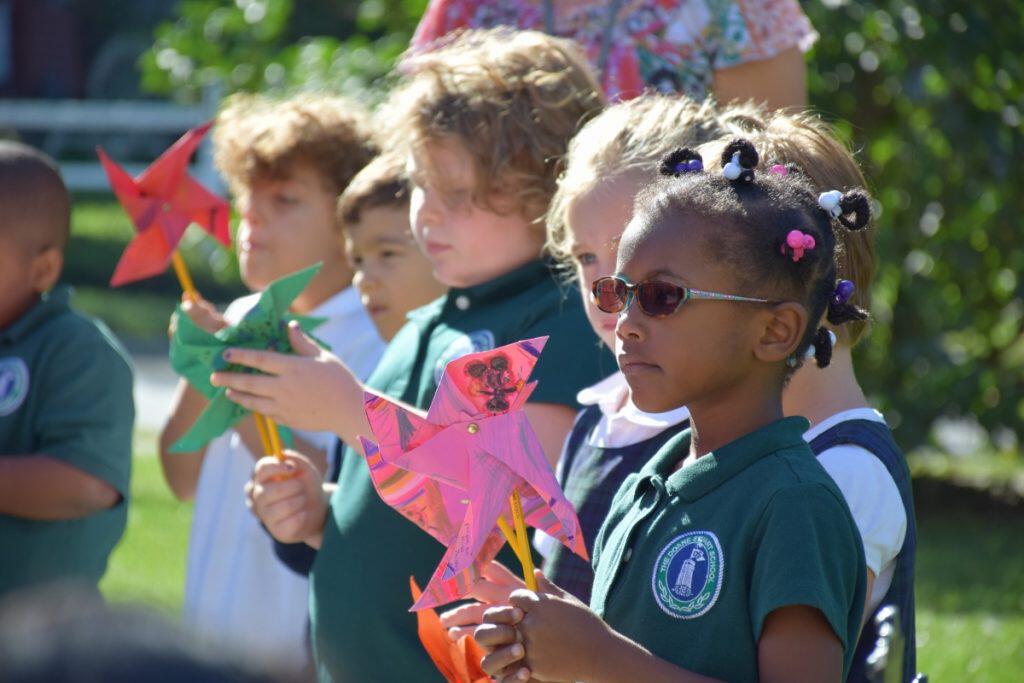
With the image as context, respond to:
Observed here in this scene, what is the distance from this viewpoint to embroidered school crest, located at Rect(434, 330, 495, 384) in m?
2.79

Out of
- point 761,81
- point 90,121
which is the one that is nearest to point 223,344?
point 761,81

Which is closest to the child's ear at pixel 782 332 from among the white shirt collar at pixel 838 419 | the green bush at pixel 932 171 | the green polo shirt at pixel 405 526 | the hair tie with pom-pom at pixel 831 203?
the hair tie with pom-pom at pixel 831 203

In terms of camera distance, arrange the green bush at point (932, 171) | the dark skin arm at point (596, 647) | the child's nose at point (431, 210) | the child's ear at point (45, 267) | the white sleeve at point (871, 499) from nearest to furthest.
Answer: the dark skin arm at point (596, 647) → the white sleeve at point (871, 499) → the child's nose at point (431, 210) → the child's ear at point (45, 267) → the green bush at point (932, 171)

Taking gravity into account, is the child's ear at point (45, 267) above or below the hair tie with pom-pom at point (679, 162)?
below

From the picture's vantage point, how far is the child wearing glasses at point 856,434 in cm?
214

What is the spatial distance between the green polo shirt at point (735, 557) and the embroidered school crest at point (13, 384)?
6.30ft

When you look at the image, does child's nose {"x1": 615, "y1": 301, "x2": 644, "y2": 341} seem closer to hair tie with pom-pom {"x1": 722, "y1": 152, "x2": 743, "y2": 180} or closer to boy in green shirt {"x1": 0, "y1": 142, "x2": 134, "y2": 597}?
hair tie with pom-pom {"x1": 722, "y1": 152, "x2": 743, "y2": 180}

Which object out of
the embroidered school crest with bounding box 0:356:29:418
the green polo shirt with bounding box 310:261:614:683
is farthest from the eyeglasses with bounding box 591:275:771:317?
the embroidered school crest with bounding box 0:356:29:418

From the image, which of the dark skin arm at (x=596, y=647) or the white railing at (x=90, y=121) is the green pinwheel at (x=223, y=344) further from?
the white railing at (x=90, y=121)

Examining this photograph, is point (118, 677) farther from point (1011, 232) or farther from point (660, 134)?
point (1011, 232)

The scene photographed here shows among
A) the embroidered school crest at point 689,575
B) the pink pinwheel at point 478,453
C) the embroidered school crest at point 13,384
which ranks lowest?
the embroidered school crest at point 13,384

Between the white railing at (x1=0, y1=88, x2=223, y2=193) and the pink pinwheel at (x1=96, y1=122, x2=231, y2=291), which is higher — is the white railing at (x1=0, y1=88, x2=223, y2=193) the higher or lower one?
the lower one

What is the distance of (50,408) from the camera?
345 centimetres

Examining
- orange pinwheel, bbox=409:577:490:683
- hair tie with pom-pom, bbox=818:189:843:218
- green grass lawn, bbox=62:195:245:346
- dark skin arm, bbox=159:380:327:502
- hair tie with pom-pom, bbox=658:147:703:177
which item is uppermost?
hair tie with pom-pom, bbox=658:147:703:177
